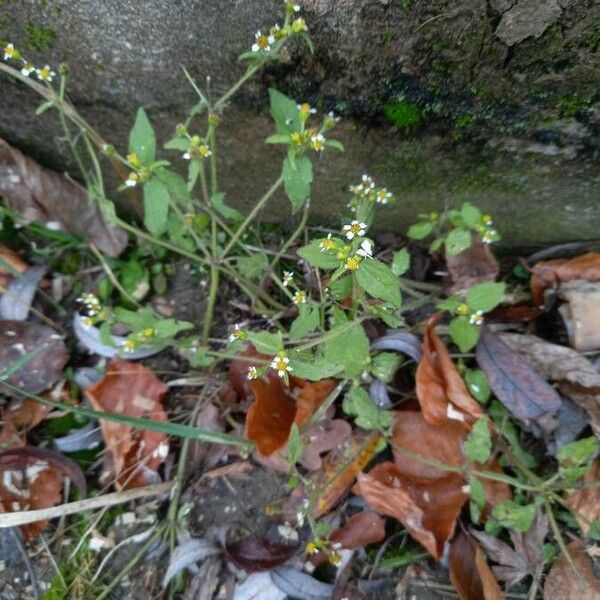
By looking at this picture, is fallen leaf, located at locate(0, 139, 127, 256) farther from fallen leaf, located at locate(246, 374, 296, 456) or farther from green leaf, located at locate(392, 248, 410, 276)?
green leaf, located at locate(392, 248, 410, 276)

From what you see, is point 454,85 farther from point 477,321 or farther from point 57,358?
point 57,358

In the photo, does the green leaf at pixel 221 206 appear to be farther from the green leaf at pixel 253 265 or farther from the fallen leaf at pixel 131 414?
the fallen leaf at pixel 131 414

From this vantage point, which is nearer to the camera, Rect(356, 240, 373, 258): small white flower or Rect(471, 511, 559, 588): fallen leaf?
Rect(356, 240, 373, 258): small white flower

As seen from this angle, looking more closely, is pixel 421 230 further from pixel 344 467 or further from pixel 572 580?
pixel 572 580

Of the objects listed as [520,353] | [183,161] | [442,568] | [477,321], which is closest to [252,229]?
[183,161]

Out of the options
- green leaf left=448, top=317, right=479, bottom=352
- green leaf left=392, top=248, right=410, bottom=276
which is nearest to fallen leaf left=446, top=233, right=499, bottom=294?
green leaf left=448, top=317, right=479, bottom=352

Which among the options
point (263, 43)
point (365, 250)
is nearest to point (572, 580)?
point (365, 250)
